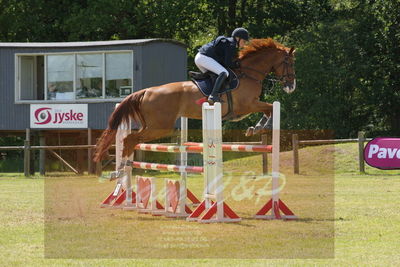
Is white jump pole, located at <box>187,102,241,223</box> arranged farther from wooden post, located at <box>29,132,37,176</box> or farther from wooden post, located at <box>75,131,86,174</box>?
wooden post, located at <box>75,131,86,174</box>

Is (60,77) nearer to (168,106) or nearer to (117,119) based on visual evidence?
(117,119)

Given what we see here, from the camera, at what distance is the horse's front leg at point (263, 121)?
10.3 metres

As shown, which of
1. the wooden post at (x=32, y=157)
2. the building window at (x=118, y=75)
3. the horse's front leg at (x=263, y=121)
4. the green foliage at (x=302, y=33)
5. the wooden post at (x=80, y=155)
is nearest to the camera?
the horse's front leg at (x=263, y=121)

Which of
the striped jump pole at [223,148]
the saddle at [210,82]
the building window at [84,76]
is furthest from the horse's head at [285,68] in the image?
the building window at [84,76]

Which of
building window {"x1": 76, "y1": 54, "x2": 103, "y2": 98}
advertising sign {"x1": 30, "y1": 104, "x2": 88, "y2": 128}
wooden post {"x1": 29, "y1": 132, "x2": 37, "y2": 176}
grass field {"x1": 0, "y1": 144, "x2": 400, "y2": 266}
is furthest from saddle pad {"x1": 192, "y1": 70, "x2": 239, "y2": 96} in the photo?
wooden post {"x1": 29, "y1": 132, "x2": 37, "y2": 176}

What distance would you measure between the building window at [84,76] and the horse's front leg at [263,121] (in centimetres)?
1408

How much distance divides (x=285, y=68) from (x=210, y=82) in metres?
1.19

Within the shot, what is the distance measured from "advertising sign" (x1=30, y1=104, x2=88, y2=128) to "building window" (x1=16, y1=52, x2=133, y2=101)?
326 mm

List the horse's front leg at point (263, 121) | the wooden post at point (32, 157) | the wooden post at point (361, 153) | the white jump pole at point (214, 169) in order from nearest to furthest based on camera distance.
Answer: the white jump pole at point (214, 169) < the horse's front leg at point (263, 121) < the wooden post at point (361, 153) < the wooden post at point (32, 157)

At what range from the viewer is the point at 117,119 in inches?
425

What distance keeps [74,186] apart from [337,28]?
1774 centimetres

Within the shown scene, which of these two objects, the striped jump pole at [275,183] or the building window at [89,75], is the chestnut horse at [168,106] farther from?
the building window at [89,75]

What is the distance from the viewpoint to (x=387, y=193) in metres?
13.7

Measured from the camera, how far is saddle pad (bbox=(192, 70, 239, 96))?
1066cm
